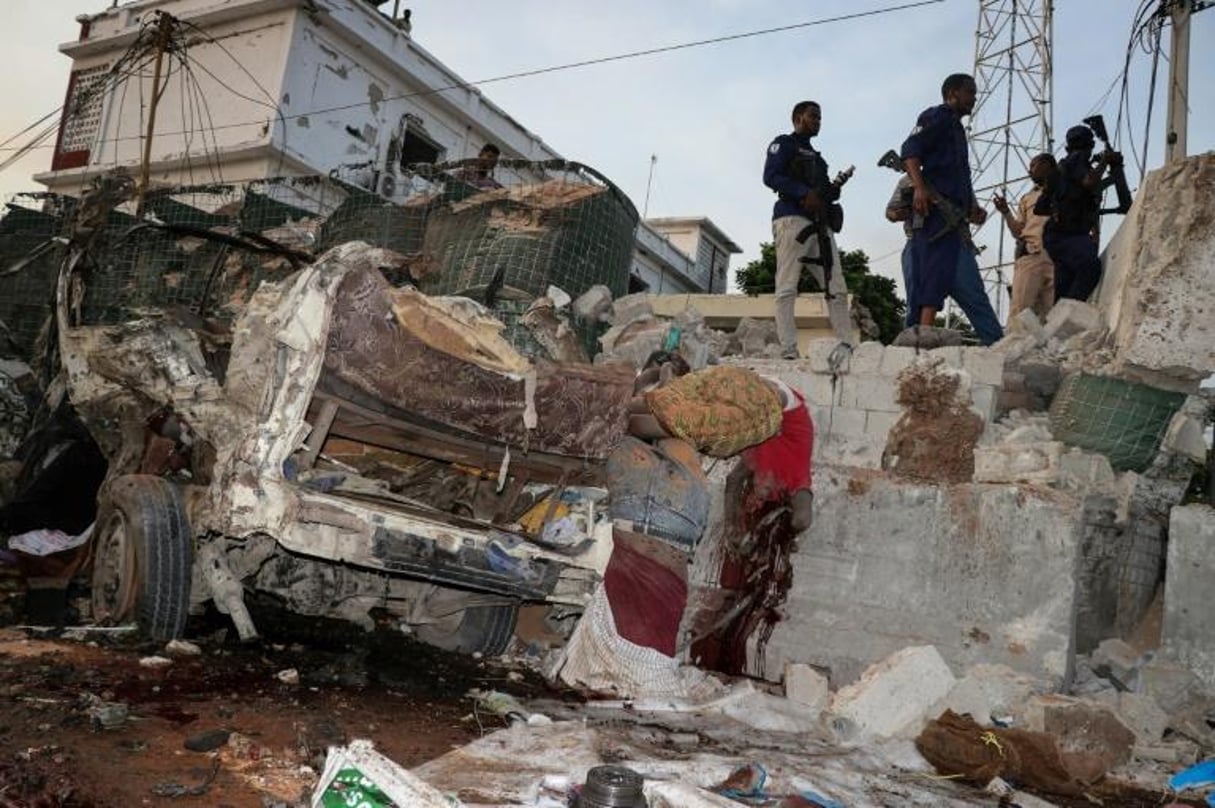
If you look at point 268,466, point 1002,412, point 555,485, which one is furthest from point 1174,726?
point 268,466

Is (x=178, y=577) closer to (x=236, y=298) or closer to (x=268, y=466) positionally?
(x=268, y=466)

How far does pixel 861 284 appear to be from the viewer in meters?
23.5

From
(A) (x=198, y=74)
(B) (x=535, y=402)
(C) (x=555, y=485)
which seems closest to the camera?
(B) (x=535, y=402)

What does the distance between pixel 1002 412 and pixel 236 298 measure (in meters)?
7.36

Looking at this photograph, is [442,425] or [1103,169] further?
[1103,169]

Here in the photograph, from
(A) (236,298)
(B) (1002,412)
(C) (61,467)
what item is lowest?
(C) (61,467)

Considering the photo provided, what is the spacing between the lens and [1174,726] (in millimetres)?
4375

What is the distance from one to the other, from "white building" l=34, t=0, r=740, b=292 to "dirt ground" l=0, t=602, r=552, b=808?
15232 millimetres

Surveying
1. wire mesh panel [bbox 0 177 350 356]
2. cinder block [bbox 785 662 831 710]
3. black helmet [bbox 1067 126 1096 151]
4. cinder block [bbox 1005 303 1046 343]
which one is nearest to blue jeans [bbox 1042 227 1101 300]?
cinder block [bbox 1005 303 1046 343]

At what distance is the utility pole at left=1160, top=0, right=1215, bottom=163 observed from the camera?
8456 mm

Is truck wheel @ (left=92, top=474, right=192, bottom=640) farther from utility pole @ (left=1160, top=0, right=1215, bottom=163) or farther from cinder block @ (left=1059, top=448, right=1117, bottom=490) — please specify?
utility pole @ (left=1160, top=0, right=1215, bottom=163)

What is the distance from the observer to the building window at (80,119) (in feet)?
77.0

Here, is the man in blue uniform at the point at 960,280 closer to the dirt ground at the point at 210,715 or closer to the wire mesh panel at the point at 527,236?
the wire mesh panel at the point at 527,236

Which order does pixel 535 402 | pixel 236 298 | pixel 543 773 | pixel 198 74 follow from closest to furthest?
pixel 543 773
pixel 535 402
pixel 236 298
pixel 198 74
